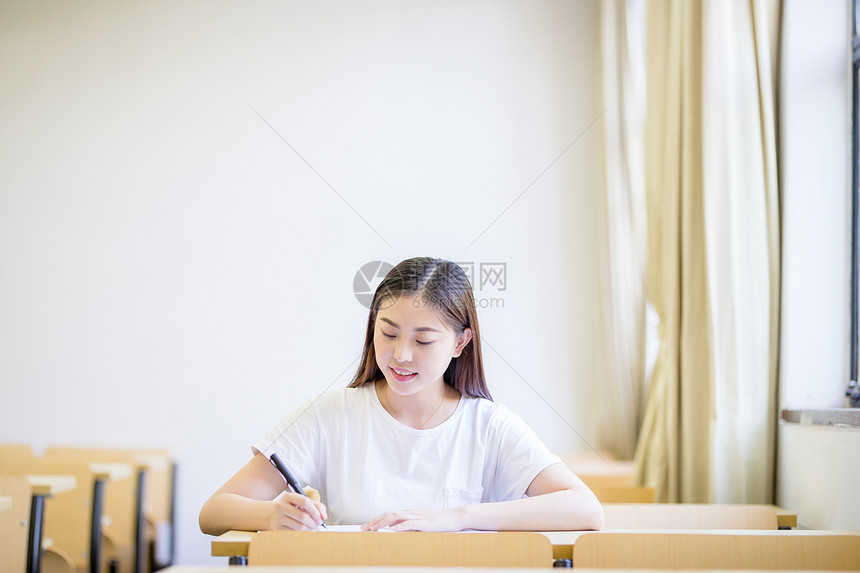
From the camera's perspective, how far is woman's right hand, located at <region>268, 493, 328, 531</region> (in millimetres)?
1375

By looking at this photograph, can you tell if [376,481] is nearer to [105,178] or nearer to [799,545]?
[799,545]

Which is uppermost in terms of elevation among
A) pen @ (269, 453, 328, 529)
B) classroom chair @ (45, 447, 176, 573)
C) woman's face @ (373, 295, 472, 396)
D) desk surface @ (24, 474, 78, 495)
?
woman's face @ (373, 295, 472, 396)

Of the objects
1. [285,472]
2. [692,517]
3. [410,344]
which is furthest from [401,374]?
[692,517]

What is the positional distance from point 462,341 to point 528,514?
1.24ft

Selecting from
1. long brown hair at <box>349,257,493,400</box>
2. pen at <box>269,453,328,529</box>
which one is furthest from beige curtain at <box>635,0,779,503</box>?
pen at <box>269,453,328,529</box>

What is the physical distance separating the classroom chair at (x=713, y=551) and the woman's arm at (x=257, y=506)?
1.54 feet

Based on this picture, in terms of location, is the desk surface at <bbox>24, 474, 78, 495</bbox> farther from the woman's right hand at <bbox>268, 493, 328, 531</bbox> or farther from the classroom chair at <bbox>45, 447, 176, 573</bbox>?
the woman's right hand at <bbox>268, 493, 328, 531</bbox>

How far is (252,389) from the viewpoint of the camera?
12.0ft

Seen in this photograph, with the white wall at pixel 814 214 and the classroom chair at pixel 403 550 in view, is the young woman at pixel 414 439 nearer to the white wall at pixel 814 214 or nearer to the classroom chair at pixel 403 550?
the classroom chair at pixel 403 550

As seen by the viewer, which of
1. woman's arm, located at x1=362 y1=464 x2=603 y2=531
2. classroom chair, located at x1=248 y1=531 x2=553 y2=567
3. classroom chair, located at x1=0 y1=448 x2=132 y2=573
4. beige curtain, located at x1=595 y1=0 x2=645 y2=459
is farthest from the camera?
beige curtain, located at x1=595 y1=0 x2=645 y2=459

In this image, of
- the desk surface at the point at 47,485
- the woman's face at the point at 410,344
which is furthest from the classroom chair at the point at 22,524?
the woman's face at the point at 410,344

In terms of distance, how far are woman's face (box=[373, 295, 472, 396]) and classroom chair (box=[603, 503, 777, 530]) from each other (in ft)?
2.02

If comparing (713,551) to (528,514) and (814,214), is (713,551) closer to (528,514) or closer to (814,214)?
(528,514)

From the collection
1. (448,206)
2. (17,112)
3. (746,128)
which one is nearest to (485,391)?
(746,128)
